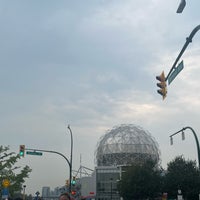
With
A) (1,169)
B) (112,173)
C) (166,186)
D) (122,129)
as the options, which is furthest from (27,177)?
(122,129)

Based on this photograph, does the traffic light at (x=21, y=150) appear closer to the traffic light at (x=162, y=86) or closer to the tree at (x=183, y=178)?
the traffic light at (x=162, y=86)

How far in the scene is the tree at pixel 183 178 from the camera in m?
64.9

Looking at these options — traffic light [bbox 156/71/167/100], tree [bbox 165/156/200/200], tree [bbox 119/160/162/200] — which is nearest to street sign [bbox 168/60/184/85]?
traffic light [bbox 156/71/167/100]

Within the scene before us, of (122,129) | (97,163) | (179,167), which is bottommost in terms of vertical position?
(179,167)

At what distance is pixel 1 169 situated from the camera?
146 feet

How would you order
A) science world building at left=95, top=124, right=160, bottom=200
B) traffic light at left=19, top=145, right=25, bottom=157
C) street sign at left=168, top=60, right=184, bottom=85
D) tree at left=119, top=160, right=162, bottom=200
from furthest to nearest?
science world building at left=95, top=124, right=160, bottom=200 < tree at left=119, top=160, right=162, bottom=200 < traffic light at left=19, top=145, right=25, bottom=157 < street sign at left=168, top=60, right=184, bottom=85

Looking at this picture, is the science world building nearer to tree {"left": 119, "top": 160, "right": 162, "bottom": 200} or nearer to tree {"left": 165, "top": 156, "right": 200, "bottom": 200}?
tree {"left": 119, "top": 160, "right": 162, "bottom": 200}

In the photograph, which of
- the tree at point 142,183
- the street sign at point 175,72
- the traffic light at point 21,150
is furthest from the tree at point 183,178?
the street sign at point 175,72

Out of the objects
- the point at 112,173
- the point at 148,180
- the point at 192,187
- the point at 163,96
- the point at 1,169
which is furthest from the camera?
the point at 112,173

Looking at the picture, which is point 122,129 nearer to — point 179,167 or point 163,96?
point 179,167

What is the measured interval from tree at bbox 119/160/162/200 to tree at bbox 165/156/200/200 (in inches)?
146

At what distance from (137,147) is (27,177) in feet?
247

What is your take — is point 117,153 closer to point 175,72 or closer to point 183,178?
point 183,178

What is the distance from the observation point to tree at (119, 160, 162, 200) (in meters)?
71.2
